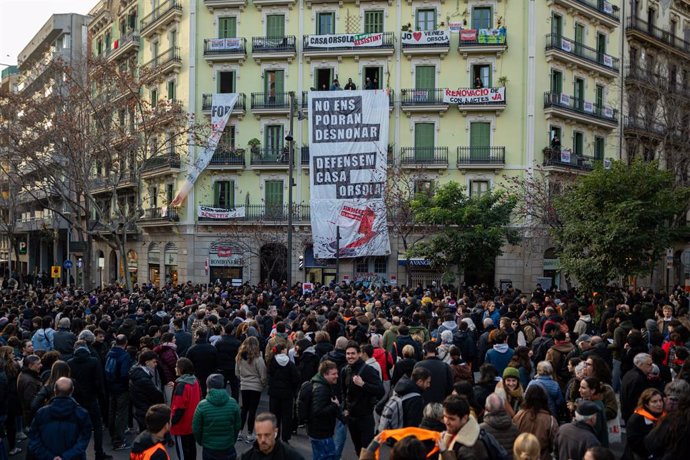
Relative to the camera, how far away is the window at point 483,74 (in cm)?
3588

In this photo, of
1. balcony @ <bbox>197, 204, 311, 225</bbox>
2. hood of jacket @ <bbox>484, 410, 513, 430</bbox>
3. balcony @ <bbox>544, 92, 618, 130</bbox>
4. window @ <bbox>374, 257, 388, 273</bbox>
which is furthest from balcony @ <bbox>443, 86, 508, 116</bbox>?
hood of jacket @ <bbox>484, 410, 513, 430</bbox>

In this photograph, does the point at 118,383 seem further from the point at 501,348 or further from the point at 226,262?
the point at 226,262

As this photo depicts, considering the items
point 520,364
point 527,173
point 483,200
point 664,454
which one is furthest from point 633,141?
point 664,454

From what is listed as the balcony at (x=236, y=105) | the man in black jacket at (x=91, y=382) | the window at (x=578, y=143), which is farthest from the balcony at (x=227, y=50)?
the man in black jacket at (x=91, y=382)

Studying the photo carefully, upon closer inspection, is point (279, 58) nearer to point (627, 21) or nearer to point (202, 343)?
point (627, 21)

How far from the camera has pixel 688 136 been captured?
33.2 metres

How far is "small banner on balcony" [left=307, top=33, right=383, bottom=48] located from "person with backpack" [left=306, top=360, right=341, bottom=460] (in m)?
29.9

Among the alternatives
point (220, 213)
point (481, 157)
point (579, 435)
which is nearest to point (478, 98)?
point (481, 157)

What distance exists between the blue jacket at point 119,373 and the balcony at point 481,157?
89.5ft

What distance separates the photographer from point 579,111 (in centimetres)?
3716

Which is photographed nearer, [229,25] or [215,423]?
[215,423]

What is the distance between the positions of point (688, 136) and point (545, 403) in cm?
3094

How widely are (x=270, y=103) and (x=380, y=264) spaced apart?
10.7 metres

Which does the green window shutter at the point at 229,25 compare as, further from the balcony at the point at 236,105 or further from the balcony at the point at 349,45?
the balcony at the point at 349,45
